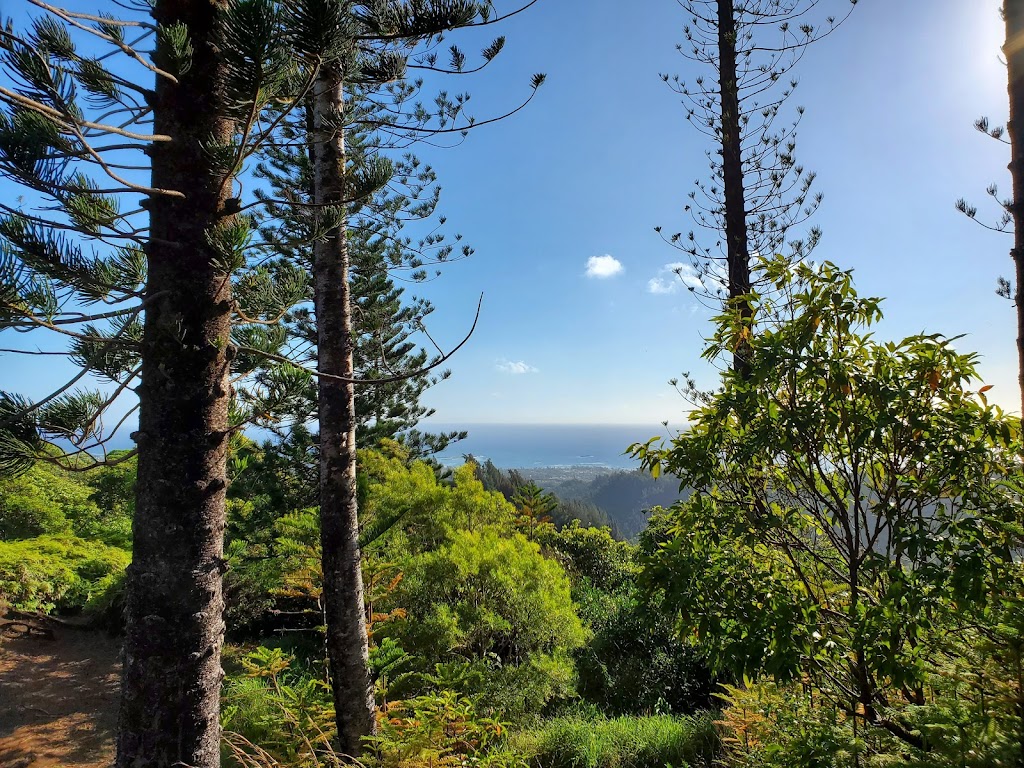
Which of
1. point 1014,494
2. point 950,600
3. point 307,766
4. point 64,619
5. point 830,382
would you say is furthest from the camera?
point 64,619

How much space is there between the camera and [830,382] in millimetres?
1753

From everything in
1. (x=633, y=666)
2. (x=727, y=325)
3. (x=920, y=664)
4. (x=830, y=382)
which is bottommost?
(x=633, y=666)

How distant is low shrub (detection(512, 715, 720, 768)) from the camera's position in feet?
10.1

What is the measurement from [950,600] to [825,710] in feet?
1.94

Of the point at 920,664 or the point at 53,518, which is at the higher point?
the point at 920,664

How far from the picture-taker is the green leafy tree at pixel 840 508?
138cm

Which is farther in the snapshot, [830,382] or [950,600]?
[830,382]

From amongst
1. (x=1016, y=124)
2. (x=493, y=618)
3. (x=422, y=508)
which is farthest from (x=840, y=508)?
(x=422, y=508)

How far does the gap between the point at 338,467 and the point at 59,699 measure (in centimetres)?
560

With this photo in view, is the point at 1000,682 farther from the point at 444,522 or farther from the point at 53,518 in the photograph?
the point at 53,518

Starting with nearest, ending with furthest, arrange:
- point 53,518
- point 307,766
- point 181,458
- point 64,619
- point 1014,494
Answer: point 181,458 → point 1014,494 → point 307,766 → point 64,619 → point 53,518

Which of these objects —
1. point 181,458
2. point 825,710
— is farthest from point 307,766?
point 825,710

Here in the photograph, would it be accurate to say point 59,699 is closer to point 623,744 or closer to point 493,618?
point 493,618

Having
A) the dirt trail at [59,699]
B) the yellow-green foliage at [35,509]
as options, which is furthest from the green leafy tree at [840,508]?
the yellow-green foliage at [35,509]
